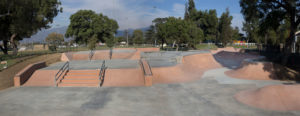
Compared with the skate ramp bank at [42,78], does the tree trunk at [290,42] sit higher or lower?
higher

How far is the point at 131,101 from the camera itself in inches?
399

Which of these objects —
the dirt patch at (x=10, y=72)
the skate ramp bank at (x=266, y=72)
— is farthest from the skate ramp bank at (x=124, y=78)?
the skate ramp bank at (x=266, y=72)

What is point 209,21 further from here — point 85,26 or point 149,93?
point 149,93

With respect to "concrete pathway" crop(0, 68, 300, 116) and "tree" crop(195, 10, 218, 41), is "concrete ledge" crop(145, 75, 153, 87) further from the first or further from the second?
"tree" crop(195, 10, 218, 41)

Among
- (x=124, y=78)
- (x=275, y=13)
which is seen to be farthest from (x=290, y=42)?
(x=124, y=78)

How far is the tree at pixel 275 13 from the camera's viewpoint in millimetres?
Result: 16188

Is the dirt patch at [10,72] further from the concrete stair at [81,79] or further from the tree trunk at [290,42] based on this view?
the tree trunk at [290,42]

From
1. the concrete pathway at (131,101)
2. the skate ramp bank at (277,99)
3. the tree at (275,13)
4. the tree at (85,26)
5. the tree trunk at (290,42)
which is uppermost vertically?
the tree at (85,26)

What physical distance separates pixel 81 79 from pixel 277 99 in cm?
1238

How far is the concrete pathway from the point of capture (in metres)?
8.54

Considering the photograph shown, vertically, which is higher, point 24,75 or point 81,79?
point 24,75

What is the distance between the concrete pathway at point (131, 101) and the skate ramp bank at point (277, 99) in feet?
1.45

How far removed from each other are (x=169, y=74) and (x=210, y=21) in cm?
7544

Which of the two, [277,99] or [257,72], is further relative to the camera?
[257,72]
